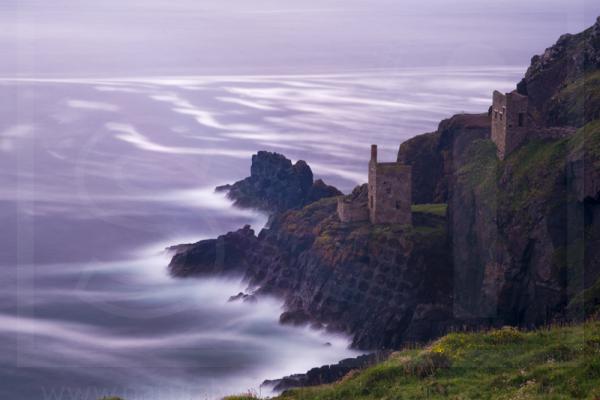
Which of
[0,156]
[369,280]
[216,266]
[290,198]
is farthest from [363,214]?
[0,156]

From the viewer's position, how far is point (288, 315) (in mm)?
56531

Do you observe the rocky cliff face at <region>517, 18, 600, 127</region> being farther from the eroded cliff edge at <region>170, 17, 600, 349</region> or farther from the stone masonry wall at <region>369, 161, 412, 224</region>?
the stone masonry wall at <region>369, 161, 412, 224</region>

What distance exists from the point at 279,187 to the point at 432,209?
61.2 feet

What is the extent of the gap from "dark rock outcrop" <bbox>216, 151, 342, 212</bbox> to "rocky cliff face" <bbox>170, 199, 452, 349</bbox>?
10.0 m

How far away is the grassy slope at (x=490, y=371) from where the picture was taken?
73.8 feet

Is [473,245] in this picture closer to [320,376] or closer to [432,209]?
[432,209]

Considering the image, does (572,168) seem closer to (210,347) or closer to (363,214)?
(363,214)

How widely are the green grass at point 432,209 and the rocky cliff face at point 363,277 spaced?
1.87ft

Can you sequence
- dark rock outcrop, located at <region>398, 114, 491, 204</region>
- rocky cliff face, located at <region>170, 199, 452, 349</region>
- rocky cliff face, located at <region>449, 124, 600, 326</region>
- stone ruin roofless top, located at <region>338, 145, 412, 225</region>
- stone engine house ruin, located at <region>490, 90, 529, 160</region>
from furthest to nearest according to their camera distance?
dark rock outcrop, located at <region>398, 114, 491, 204</region> → stone ruin roofless top, located at <region>338, 145, 412, 225</region> → stone engine house ruin, located at <region>490, 90, 529, 160</region> → rocky cliff face, located at <region>170, 199, 452, 349</region> → rocky cliff face, located at <region>449, 124, 600, 326</region>

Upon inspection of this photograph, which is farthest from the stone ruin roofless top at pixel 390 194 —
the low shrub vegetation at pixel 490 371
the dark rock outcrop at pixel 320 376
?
the low shrub vegetation at pixel 490 371

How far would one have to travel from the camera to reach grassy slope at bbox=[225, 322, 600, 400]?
22.5m

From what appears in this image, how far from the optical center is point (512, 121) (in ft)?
181

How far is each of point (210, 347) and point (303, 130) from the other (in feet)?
210

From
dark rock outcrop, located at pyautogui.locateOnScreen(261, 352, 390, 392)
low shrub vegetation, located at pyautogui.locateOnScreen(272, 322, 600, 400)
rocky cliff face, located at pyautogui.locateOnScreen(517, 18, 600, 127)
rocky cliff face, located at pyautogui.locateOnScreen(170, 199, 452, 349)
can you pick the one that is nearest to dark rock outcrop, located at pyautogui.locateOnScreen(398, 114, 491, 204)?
rocky cliff face, located at pyautogui.locateOnScreen(517, 18, 600, 127)
